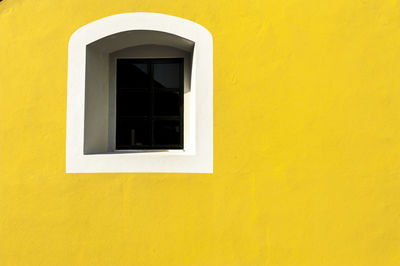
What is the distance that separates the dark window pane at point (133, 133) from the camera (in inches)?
108

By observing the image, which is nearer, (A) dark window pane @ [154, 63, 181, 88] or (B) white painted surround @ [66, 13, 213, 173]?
(B) white painted surround @ [66, 13, 213, 173]

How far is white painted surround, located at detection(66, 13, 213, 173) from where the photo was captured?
230cm

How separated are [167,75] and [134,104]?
46 cm

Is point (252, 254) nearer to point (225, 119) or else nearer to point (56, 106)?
point (225, 119)

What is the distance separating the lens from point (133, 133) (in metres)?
2.74

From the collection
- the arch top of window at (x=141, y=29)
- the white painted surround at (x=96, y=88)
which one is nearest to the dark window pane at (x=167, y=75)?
the white painted surround at (x=96, y=88)

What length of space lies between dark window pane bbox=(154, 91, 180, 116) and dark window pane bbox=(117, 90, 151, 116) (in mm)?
90

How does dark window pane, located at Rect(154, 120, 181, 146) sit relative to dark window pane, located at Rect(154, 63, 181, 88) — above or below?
below

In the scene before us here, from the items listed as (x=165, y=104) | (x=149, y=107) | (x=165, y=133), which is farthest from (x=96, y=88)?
(x=165, y=133)

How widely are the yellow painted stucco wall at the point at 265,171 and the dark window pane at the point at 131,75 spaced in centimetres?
54

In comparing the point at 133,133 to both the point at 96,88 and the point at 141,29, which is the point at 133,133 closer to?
the point at 96,88

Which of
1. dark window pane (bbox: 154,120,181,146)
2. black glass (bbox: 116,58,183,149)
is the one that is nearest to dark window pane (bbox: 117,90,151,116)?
black glass (bbox: 116,58,183,149)

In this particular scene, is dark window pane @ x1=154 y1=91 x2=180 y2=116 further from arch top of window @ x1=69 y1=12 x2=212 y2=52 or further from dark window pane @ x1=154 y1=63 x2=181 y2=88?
arch top of window @ x1=69 y1=12 x2=212 y2=52

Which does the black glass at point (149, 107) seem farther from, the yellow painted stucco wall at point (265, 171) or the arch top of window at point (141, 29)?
the yellow painted stucco wall at point (265, 171)
